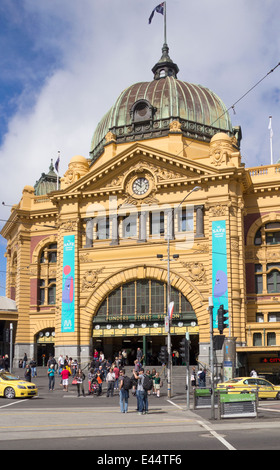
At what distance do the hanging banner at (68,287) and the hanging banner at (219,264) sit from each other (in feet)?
44.6

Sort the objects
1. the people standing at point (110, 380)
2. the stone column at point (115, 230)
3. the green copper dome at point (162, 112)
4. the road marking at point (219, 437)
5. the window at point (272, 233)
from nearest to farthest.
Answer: the road marking at point (219, 437) → the people standing at point (110, 380) → the window at point (272, 233) → the stone column at point (115, 230) → the green copper dome at point (162, 112)

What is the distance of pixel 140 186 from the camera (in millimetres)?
54312

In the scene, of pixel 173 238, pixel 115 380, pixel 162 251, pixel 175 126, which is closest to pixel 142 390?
pixel 115 380

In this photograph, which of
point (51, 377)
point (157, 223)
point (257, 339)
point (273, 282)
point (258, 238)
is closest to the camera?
point (51, 377)

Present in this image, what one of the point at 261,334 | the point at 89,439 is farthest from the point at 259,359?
the point at 89,439

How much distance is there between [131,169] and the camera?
180 feet

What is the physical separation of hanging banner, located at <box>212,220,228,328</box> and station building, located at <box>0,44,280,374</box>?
0.28 ft

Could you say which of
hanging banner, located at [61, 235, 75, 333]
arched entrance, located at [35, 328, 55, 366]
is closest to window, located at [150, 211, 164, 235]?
hanging banner, located at [61, 235, 75, 333]

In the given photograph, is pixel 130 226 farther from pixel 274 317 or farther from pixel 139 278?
pixel 274 317

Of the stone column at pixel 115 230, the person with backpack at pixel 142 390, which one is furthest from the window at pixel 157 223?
the person with backpack at pixel 142 390

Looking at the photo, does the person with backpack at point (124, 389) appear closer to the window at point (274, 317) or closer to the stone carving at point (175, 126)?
the window at point (274, 317)

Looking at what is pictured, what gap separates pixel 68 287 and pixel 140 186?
11.6m

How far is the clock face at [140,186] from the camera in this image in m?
54.0
